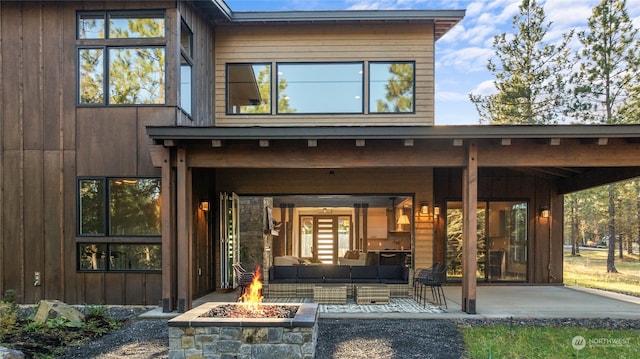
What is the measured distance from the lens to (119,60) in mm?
7625

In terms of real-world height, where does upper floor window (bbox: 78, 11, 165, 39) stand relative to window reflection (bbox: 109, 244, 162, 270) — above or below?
above

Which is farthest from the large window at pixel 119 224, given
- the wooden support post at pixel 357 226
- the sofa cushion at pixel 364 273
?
the wooden support post at pixel 357 226

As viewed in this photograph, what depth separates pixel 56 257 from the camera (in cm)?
A: 757

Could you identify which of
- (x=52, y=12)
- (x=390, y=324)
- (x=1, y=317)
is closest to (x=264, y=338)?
(x=390, y=324)

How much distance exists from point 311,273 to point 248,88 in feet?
14.0

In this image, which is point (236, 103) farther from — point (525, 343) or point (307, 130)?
point (525, 343)

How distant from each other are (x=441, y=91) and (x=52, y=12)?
1885 centimetres

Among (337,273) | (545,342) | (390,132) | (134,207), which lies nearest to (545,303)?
(545,342)

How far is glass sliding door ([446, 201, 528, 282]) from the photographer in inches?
410

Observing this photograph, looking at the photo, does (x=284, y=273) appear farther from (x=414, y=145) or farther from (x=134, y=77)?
(x=134, y=77)

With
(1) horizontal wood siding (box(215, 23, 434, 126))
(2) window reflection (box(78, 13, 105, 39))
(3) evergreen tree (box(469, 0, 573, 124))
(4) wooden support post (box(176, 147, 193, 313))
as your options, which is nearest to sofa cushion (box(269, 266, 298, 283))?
(4) wooden support post (box(176, 147, 193, 313))

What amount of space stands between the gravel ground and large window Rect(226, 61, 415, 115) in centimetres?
470

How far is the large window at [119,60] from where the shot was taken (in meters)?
7.57

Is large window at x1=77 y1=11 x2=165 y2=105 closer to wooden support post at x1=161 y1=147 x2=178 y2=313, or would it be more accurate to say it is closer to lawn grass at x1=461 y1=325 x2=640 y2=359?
wooden support post at x1=161 y1=147 x2=178 y2=313
